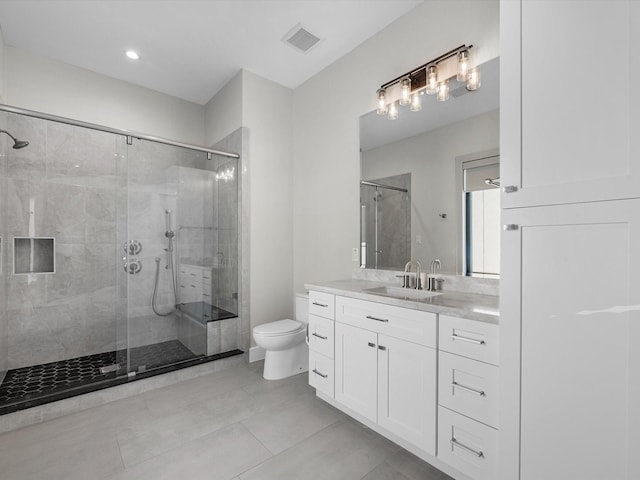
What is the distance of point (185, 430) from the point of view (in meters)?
1.95

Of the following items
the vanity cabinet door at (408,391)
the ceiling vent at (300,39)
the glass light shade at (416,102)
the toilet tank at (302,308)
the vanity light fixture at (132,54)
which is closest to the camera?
the vanity cabinet door at (408,391)

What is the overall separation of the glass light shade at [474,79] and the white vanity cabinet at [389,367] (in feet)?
4.65

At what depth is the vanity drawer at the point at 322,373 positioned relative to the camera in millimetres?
2113

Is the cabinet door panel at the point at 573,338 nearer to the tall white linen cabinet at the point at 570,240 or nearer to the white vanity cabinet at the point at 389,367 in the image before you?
the tall white linen cabinet at the point at 570,240

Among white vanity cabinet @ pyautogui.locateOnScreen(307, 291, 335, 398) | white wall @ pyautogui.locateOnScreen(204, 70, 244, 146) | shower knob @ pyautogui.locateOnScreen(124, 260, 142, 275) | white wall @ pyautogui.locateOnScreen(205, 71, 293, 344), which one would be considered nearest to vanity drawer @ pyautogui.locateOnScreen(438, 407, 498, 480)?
white vanity cabinet @ pyautogui.locateOnScreen(307, 291, 335, 398)

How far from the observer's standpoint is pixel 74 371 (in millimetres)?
2621

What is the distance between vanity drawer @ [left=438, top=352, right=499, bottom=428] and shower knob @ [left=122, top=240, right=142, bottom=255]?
2.57 metres

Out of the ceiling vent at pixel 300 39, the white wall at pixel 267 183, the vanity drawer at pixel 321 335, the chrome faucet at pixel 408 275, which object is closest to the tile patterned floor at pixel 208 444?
the vanity drawer at pixel 321 335

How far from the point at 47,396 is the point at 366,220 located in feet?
8.55

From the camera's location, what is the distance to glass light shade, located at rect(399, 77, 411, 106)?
2.21 meters

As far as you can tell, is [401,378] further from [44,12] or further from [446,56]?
[44,12]

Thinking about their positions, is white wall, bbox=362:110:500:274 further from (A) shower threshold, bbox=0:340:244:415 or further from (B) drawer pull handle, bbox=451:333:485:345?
(A) shower threshold, bbox=0:340:244:415

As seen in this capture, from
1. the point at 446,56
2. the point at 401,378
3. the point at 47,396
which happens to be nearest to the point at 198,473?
the point at 401,378

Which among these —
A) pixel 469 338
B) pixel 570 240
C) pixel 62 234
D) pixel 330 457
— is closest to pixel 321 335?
pixel 330 457
